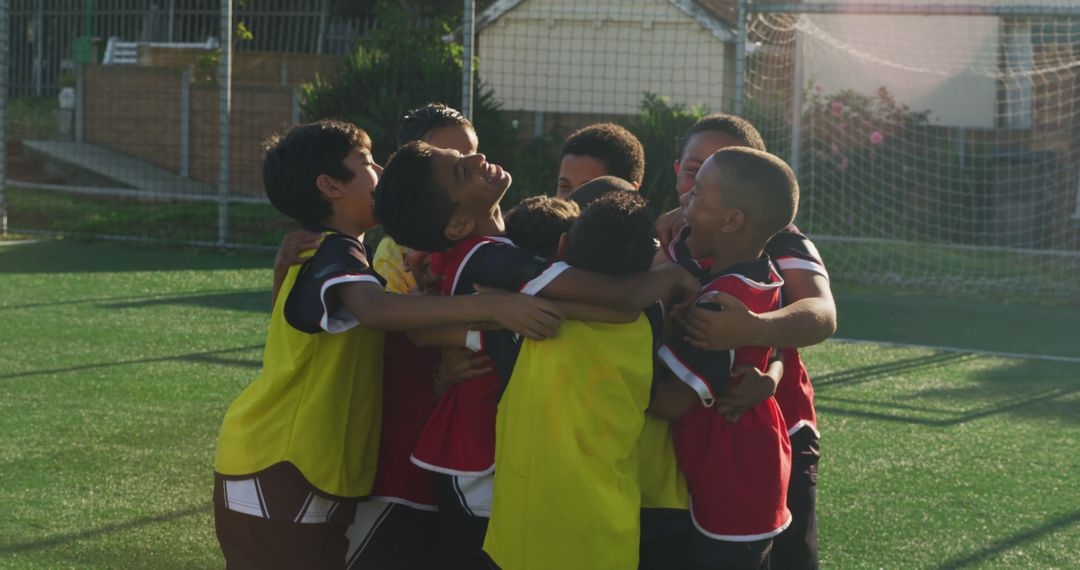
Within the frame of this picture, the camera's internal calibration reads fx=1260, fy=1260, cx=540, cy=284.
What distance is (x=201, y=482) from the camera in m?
4.95

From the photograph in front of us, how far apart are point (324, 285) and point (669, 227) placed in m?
0.87

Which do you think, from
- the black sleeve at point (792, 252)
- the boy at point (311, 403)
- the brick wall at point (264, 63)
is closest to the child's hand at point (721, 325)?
the black sleeve at point (792, 252)

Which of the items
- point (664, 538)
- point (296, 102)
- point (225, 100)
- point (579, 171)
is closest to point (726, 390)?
point (664, 538)

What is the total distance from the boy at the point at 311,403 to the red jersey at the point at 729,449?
0.73 m

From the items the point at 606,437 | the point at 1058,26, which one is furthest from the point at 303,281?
the point at 1058,26

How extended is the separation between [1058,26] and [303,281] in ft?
57.6

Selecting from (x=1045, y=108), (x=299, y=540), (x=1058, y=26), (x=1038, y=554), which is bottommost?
(x=1038, y=554)

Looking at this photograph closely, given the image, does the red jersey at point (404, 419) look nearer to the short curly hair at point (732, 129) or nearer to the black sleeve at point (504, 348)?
the black sleeve at point (504, 348)

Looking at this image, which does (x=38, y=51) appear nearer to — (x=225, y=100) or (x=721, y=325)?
(x=225, y=100)

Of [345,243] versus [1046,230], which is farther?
[1046,230]

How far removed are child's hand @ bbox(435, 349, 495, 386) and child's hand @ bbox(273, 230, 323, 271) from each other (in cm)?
46

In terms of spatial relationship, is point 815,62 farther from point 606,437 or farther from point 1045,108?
point 606,437

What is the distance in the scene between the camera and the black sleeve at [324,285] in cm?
Answer: 279

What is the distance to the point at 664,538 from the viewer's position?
2654mm
